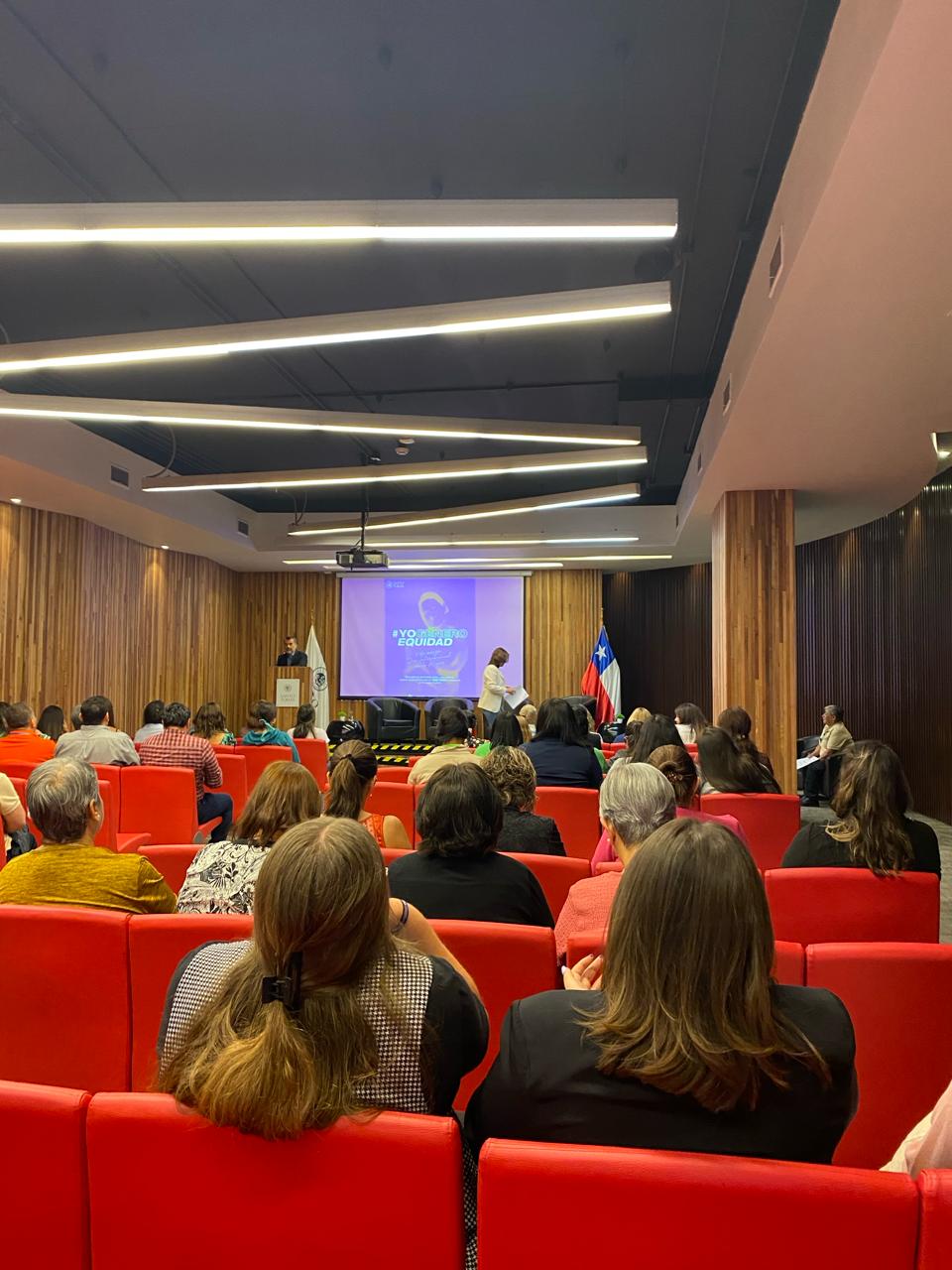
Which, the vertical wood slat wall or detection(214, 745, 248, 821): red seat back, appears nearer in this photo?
detection(214, 745, 248, 821): red seat back

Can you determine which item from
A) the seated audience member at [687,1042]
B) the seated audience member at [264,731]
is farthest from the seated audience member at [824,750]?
the seated audience member at [687,1042]

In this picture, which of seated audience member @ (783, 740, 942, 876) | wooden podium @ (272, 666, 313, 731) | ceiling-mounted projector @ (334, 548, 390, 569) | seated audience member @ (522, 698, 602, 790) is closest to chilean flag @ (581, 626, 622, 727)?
ceiling-mounted projector @ (334, 548, 390, 569)

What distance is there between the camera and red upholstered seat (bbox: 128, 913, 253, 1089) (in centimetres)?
224

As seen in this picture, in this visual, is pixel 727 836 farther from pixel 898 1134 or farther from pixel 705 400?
pixel 705 400

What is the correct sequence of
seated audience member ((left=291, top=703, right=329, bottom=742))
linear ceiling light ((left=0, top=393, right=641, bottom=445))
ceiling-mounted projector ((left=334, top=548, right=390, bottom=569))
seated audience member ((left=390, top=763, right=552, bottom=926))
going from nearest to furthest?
seated audience member ((left=390, top=763, right=552, bottom=926)) → linear ceiling light ((left=0, top=393, right=641, bottom=445)) → seated audience member ((left=291, top=703, right=329, bottom=742)) → ceiling-mounted projector ((left=334, top=548, right=390, bottom=569))

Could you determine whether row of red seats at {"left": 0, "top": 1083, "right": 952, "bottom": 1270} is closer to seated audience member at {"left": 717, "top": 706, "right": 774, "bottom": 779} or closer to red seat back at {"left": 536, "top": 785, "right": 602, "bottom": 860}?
red seat back at {"left": 536, "top": 785, "right": 602, "bottom": 860}

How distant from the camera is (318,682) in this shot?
53.6 feet

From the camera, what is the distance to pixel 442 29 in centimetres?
413

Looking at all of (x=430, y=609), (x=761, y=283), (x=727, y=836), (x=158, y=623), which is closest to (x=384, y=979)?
(x=727, y=836)

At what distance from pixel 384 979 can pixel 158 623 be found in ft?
44.2

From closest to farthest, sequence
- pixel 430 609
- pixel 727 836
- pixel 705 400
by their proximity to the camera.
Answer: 1. pixel 727 836
2. pixel 705 400
3. pixel 430 609

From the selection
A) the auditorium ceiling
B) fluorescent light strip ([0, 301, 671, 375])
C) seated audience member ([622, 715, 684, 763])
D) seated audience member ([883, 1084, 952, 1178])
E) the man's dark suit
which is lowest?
seated audience member ([883, 1084, 952, 1178])

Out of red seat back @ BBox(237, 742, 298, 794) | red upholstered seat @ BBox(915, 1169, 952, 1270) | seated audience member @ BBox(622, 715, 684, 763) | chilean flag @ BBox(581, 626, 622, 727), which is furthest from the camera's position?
chilean flag @ BBox(581, 626, 622, 727)

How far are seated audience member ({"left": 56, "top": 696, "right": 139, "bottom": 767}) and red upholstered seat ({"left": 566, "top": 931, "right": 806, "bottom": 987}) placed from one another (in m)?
4.64
